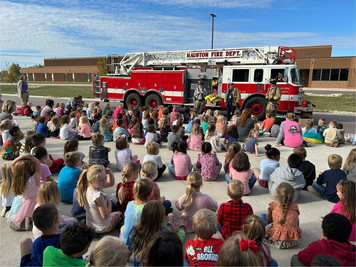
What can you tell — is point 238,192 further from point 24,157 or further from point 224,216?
point 24,157

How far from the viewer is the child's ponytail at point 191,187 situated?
358 centimetres

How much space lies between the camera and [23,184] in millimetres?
3652

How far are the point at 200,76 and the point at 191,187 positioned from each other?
1124 cm

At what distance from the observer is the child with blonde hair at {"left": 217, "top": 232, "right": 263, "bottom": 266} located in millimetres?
1939

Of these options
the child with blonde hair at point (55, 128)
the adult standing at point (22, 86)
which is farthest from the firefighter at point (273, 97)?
the adult standing at point (22, 86)

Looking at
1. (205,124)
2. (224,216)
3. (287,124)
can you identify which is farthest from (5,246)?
(287,124)

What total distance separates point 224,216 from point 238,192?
1.21 ft

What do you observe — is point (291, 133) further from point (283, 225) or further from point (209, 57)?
point (209, 57)

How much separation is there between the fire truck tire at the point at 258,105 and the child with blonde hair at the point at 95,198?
10017mm

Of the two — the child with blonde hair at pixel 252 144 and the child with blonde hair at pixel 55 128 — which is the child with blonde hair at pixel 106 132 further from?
the child with blonde hair at pixel 252 144

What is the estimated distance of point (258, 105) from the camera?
12.3m

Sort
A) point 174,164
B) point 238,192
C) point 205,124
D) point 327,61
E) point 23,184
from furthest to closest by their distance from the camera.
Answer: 1. point 327,61
2. point 205,124
3. point 174,164
4. point 23,184
5. point 238,192

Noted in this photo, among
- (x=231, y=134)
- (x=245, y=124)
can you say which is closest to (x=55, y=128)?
(x=231, y=134)

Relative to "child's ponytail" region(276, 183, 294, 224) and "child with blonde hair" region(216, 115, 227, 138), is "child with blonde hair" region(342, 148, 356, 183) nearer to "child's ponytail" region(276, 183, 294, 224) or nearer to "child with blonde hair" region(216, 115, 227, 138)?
"child's ponytail" region(276, 183, 294, 224)
